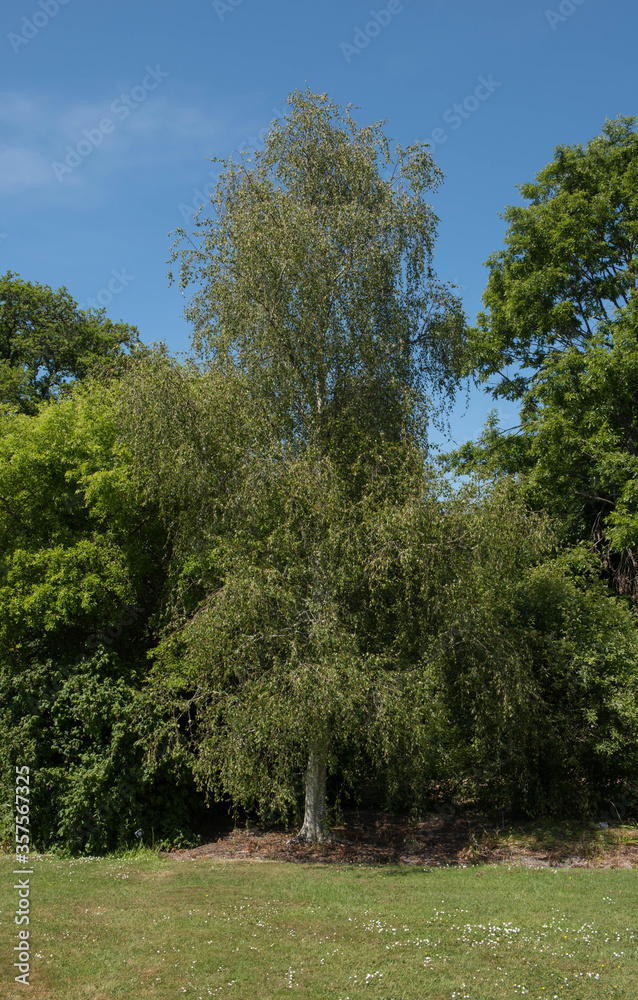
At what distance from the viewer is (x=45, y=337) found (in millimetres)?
28062

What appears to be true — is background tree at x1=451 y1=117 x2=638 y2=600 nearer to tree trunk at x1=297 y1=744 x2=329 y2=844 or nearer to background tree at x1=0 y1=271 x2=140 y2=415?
tree trunk at x1=297 y1=744 x2=329 y2=844

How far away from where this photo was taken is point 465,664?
43.0ft

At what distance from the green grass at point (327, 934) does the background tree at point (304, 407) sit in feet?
6.56

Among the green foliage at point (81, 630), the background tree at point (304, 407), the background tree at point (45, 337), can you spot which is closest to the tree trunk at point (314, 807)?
the background tree at point (304, 407)

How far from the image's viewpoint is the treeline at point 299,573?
11.9 metres

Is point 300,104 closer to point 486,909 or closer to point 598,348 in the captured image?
point 598,348

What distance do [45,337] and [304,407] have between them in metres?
17.6

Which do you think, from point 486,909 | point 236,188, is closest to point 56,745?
point 486,909

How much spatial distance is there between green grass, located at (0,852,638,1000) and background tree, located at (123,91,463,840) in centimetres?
200

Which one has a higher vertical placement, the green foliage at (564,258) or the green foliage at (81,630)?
the green foliage at (564,258)

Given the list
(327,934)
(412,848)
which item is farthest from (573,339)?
(327,934)

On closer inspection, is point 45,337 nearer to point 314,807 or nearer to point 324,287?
point 324,287

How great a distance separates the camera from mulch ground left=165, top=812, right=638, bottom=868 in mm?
12484

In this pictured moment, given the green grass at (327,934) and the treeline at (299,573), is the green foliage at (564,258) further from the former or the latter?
the green grass at (327,934)
